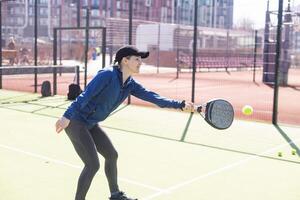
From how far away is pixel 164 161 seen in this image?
718cm

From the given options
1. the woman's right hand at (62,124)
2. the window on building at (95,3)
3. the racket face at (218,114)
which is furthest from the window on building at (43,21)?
the woman's right hand at (62,124)

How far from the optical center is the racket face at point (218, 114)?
482 centimetres

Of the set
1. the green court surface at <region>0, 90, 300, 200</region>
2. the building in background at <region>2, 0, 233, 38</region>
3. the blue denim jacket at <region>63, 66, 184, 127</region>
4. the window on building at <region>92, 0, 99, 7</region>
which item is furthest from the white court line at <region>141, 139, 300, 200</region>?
the window on building at <region>92, 0, 99, 7</region>

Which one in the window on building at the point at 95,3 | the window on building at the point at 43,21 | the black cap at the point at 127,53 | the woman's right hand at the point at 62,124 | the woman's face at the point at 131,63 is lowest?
the woman's right hand at the point at 62,124

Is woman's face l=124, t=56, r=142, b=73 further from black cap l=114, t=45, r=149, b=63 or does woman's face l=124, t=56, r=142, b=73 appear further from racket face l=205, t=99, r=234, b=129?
racket face l=205, t=99, r=234, b=129

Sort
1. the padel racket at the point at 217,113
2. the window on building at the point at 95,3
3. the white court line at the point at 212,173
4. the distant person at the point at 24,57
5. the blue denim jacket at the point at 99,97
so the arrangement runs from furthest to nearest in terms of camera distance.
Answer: the window on building at the point at 95,3
the distant person at the point at 24,57
the white court line at the point at 212,173
the padel racket at the point at 217,113
the blue denim jacket at the point at 99,97

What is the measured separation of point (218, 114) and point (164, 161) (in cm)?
244

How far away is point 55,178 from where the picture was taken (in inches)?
240

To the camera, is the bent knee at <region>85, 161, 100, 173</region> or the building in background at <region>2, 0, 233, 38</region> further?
the building in background at <region>2, 0, 233, 38</region>

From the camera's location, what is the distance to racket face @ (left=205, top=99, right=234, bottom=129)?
4816 millimetres

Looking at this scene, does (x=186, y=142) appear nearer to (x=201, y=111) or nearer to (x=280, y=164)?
(x=280, y=164)

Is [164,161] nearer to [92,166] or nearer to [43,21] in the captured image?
[92,166]

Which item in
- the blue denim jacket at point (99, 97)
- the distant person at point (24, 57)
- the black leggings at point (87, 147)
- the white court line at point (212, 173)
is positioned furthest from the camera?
the distant person at point (24, 57)

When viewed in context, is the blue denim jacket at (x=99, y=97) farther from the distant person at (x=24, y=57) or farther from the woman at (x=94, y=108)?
the distant person at (x=24, y=57)
